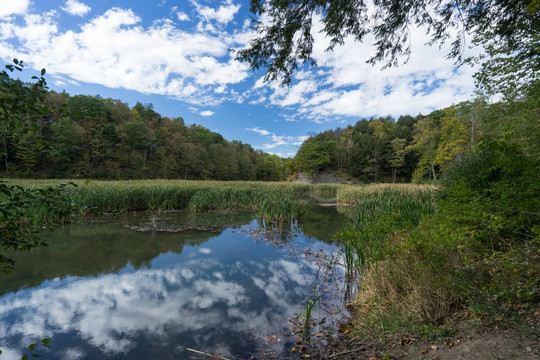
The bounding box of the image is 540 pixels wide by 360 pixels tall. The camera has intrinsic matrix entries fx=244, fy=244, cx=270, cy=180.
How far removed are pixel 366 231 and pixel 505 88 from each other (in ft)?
29.2

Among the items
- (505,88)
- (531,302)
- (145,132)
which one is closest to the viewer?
(531,302)

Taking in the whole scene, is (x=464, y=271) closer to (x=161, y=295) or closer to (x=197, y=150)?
(x=161, y=295)

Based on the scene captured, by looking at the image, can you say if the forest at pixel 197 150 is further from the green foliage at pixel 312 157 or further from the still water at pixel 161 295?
the still water at pixel 161 295

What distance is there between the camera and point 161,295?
454cm

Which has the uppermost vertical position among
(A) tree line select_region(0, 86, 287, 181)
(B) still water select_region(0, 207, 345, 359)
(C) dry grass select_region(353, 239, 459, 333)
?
(A) tree line select_region(0, 86, 287, 181)

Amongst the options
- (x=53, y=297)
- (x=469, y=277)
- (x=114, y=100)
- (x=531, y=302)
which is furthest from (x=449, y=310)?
(x=114, y=100)

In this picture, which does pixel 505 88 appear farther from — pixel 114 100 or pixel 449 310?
pixel 114 100

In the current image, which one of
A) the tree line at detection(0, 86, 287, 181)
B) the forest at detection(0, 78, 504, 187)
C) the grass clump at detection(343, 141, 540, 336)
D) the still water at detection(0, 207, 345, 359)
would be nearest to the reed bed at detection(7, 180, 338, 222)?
the still water at detection(0, 207, 345, 359)

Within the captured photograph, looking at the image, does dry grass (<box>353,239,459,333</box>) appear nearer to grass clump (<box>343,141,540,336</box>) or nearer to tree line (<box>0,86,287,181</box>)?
grass clump (<box>343,141,540,336</box>)

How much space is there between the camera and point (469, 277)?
9.29 feet

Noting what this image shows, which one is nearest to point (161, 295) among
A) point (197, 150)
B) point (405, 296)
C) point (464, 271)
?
point (405, 296)

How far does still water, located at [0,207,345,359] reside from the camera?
318cm

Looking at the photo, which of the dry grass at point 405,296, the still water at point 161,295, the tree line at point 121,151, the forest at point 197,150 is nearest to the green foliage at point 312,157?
the forest at point 197,150

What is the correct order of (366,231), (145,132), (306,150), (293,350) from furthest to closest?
(306,150), (145,132), (366,231), (293,350)
